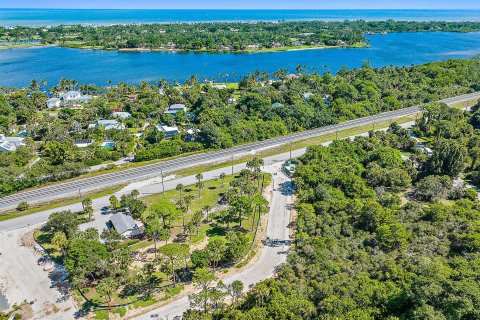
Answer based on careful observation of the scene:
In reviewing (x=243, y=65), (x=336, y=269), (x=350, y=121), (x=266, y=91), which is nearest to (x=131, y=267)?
(x=336, y=269)

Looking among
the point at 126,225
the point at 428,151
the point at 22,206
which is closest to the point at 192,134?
the point at 126,225

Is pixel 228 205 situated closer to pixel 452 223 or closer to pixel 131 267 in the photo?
pixel 131 267

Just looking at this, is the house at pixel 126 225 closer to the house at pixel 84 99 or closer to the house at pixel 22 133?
the house at pixel 22 133

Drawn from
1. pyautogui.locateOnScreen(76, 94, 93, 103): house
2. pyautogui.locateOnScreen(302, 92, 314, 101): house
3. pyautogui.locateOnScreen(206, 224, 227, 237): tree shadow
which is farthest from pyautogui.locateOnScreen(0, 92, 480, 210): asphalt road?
pyautogui.locateOnScreen(76, 94, 93, 103): house

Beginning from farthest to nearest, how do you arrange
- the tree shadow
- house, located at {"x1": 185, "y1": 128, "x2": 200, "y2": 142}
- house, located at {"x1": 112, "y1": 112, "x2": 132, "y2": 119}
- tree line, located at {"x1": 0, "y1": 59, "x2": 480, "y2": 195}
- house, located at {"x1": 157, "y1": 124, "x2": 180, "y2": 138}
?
house, located at {"x1": 112, "y1": 112, "x2": 132, "y2": 119} < house, located at {"x1": 157, "y1": 124, "x2": 180, "y2": 138} < house, located at {"x1": 185, "y1": 128, "x2": 200, "y2": 142} < tree line, located at {"x1": 0, "y1": 59, "x2": 480, "y2": 195} < the tree shadow

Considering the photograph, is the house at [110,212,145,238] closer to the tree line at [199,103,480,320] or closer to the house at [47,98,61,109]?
the tree line at [199,103,480,320]

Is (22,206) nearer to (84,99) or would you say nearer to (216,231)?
(216,231)
